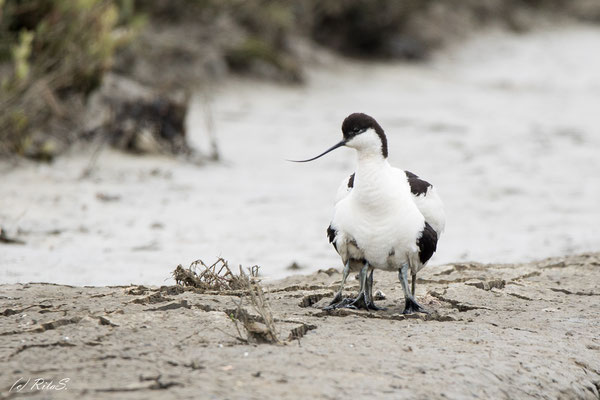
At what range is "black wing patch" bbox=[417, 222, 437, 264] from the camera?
4207mm

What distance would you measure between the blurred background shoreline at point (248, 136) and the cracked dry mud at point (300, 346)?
1.37 m

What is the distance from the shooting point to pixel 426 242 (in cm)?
422

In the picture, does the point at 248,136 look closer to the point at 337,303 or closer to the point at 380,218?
the point at 337,303

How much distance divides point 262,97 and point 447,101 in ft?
9.23

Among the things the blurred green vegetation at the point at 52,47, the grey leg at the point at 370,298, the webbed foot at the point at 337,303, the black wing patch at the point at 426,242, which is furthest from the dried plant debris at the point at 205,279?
the blurred green vegetation at the point at 52,47

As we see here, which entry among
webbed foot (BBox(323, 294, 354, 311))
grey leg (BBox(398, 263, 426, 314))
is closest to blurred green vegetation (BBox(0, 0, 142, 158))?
webbed foot (BBox(323, 294, 354, 311))

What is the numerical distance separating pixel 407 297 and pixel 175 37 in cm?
862

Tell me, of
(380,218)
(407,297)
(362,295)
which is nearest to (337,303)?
(362,295)

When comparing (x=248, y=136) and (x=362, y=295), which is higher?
(x=248, y=136)

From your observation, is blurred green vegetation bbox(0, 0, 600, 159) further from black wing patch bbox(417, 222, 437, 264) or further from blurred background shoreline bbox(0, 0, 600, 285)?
black wing patch bbox(417, 222, 437, 264)

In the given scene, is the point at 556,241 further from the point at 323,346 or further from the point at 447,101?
the point at 447,101

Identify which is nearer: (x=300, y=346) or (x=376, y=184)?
(x=300, y=346)

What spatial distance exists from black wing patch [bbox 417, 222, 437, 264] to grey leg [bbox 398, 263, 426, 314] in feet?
0.33

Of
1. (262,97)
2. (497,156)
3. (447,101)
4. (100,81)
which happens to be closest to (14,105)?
(100,81)
